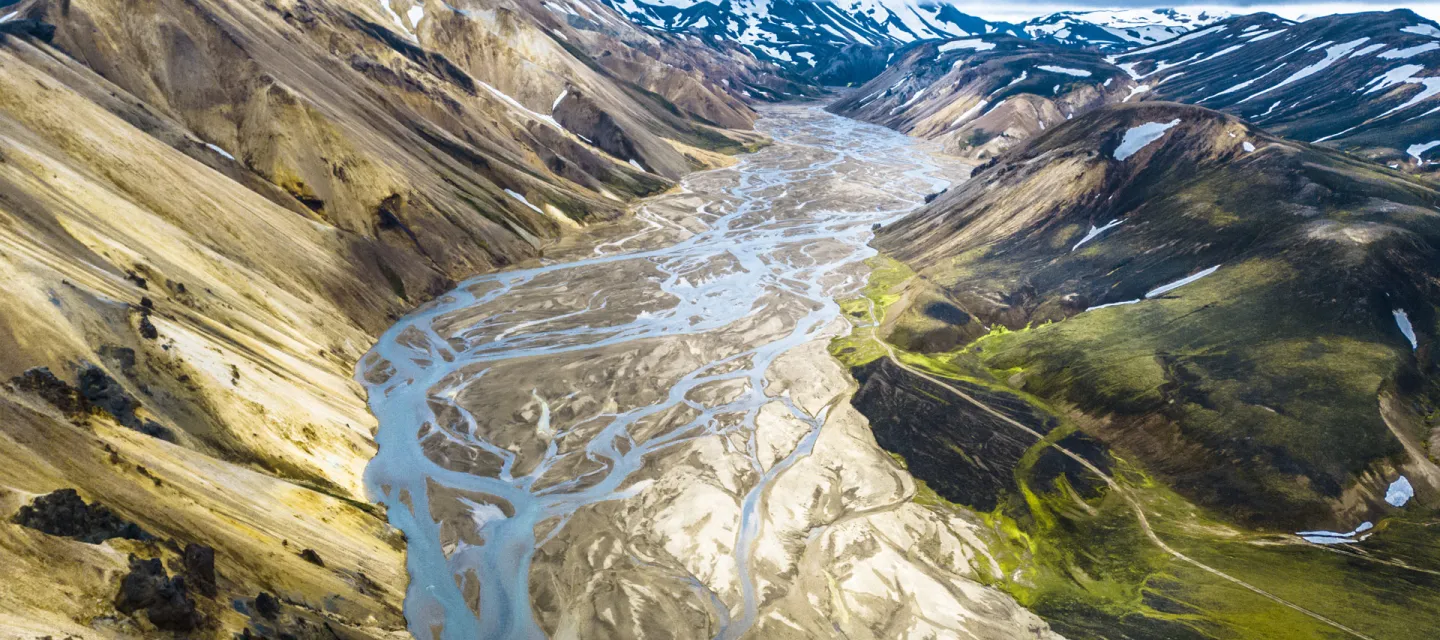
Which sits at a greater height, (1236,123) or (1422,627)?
(1236,123)

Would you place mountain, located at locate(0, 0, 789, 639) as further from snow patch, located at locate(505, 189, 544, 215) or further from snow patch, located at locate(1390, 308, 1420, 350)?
snow patch, located at locate(1390, 308, 1420, 350)

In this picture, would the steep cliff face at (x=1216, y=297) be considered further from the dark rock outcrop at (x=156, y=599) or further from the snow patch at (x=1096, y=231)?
the dark rock outcrop at (x=156, y=599)

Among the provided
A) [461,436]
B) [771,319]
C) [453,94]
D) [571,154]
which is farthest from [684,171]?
[461,436]

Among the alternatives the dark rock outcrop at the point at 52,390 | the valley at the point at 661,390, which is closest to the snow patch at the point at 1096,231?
the valley at the point at 661,390

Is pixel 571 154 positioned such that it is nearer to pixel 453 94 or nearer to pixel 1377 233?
pixel 453 94

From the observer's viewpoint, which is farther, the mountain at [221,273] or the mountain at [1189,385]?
the mountain at [1189,385]

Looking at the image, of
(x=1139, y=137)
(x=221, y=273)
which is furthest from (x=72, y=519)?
(x=1139, y=137)

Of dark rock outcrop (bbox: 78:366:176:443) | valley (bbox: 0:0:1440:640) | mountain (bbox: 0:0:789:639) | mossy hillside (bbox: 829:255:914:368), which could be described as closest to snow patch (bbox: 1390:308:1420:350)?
valley (bbox: 0:0:1440:640)
